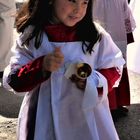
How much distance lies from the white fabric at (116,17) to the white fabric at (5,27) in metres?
1.51

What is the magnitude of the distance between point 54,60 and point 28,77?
18 cm

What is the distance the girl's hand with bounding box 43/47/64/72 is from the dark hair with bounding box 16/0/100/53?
0.19m

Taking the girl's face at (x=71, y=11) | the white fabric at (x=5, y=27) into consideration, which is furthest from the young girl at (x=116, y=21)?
the girl's face at (x=71, y=11)

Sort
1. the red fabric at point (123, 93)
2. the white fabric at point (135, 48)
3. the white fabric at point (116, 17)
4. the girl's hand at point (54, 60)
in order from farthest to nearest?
the white fabric at point (135, 48)
the red fabric at point (123, 93)
the white fabric at point (116, 17)
the girl's hand at point (54, 60)

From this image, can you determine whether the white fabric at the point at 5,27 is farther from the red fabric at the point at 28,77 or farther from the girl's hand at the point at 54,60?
the girl's hand at the point at 54,60

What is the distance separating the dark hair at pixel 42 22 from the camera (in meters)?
2.27

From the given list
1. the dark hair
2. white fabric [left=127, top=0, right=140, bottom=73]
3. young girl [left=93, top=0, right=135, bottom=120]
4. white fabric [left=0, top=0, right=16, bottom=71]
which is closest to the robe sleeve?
the dark hair

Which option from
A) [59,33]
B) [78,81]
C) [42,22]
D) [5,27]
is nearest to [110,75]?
[78,81]

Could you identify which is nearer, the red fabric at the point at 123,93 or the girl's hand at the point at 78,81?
the girl's hand at the point at 78,81

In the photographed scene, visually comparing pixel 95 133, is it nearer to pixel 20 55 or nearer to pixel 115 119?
pixel 20 55

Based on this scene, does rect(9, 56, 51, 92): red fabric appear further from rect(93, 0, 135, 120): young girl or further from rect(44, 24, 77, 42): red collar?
rect(93, 0, 135, 120): young girl

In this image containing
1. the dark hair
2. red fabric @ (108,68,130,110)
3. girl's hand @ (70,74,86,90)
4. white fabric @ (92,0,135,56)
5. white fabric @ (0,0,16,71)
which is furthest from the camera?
white fabric @ (0,0,16,71)

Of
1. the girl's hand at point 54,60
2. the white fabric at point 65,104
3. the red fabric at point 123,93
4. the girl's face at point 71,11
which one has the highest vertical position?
the girl's face at point 71,11

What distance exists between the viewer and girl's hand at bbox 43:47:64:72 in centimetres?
205
